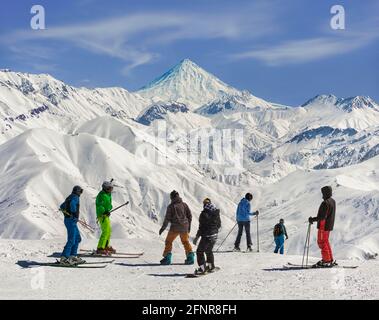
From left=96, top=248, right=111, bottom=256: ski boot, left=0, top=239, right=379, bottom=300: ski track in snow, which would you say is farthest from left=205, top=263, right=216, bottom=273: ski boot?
left=96, top=248, right=111, bottom=256: ski boot

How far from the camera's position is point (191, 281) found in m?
21.8

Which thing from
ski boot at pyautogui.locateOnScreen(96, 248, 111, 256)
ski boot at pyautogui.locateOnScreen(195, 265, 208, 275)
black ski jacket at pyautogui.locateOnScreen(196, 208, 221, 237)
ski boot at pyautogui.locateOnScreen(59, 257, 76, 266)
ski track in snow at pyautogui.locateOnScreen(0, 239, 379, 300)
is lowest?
ski track in snow at pyautogui.locateOnScreen(0, 239, 379, 300)

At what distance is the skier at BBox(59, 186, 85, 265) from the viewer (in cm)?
2438

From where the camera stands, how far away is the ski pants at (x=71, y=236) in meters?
24.5

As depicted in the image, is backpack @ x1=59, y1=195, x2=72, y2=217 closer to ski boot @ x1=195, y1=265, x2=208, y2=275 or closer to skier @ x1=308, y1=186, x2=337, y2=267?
ski boot @ x1=195, y1=265, x2=208, y2=275

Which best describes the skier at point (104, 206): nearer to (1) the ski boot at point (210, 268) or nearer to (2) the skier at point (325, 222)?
(1) the ski boot at point (210, 268)

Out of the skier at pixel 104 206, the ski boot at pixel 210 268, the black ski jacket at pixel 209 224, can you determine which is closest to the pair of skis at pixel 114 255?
the skier at pixel 104 206

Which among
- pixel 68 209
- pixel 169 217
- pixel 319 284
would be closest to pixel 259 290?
pixel 319 284

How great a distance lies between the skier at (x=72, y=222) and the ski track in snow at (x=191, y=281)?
858 millimetres

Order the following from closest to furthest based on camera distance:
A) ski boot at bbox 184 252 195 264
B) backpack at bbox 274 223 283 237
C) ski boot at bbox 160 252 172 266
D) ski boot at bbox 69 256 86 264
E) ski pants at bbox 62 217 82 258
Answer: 1. ski pants at bbox 62 217 82 258
2. ski boot at bbox 69 256 86 264
3. ski boot at bbox 184 252 195 264
4. ski boot at bbox 160 252 172 266
5. backpack at bbox 274 223 283 237
